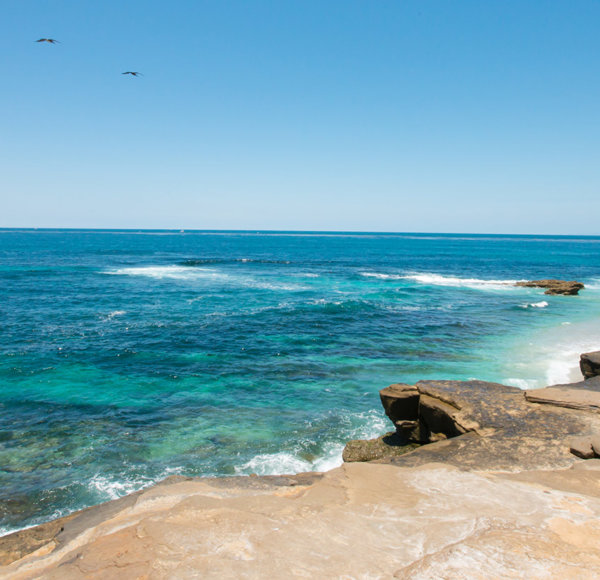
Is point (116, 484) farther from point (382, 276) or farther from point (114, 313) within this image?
point (382, 276)

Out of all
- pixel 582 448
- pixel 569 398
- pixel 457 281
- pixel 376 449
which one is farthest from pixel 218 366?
pixel 457 281

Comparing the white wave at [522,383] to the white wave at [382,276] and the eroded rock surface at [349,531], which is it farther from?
the white wave at [382,276]

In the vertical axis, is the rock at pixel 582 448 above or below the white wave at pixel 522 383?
above

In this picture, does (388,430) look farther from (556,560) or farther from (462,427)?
(556,560)

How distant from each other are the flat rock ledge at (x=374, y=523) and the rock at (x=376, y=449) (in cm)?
231

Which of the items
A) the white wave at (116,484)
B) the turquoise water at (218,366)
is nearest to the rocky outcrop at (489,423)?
the turquoise water at (218,366)

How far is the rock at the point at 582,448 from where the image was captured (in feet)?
32.4

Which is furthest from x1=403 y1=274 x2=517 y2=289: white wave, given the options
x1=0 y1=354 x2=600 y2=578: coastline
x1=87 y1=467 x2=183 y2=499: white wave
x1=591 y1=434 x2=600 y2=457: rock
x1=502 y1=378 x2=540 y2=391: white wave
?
x1=87 y1=467 x2=183 y2=499: white wave

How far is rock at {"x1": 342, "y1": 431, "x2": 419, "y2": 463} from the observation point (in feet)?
42.7

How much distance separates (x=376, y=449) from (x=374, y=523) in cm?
616

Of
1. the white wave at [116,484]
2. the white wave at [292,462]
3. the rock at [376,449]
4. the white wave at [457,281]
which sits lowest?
the white wave at [116,484]

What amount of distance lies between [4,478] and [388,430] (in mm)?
13026

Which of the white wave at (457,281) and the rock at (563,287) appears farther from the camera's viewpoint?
the white wave at (457,281)

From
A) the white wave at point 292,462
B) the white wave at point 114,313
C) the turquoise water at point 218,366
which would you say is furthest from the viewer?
the white wave at point 114,313
